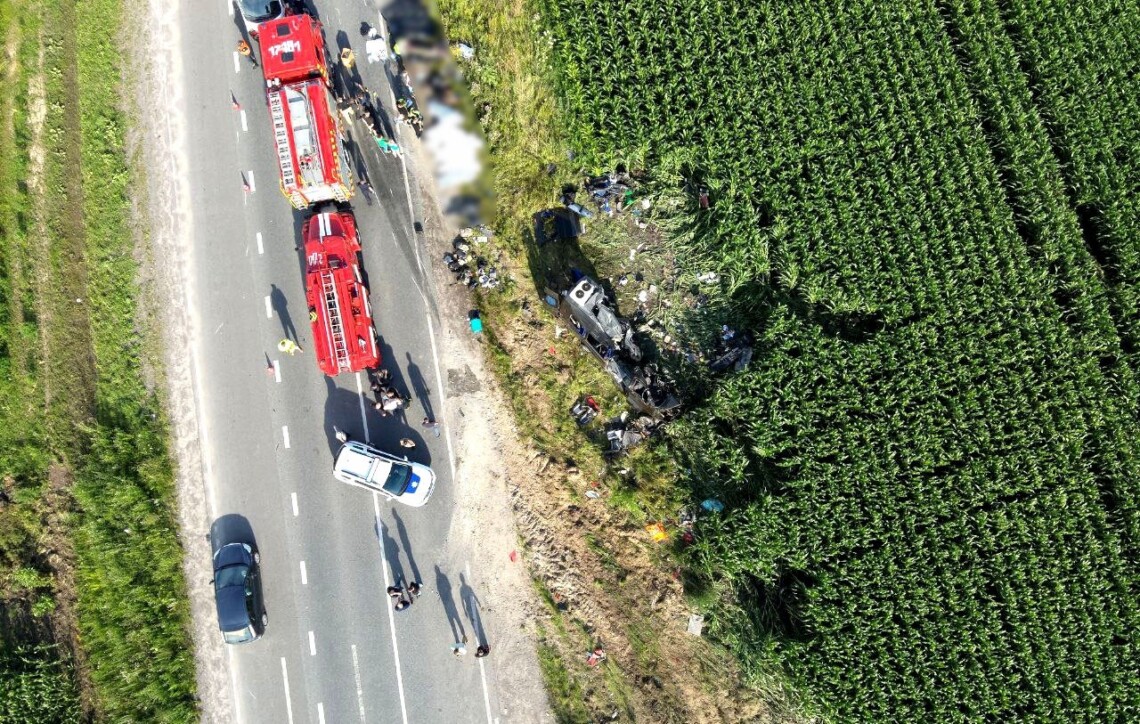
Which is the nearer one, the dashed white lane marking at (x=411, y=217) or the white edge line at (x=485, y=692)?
the white edge line at (x=485, y=692)

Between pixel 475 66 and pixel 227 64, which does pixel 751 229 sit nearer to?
pixel 475 66

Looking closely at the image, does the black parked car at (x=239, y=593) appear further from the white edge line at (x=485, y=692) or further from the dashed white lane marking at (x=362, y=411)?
the white edge line at (x=485, y=692)

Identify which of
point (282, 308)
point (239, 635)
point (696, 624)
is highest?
point (282, 308)

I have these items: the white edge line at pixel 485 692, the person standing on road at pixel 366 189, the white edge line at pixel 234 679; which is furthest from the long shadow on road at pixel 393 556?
the person standing on road at pixel 366 189

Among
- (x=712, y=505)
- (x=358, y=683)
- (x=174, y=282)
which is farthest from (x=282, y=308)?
(x=712, y=505)

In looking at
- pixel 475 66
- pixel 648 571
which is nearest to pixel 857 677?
pixel 648 571

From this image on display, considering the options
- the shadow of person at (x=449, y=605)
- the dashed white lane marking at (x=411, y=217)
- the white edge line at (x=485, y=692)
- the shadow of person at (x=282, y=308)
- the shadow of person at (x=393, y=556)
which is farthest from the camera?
the dashed white lane marking at (x=411, y=217)

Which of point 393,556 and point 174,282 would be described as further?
point 174,282

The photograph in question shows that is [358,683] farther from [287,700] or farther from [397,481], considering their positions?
[397,481]
